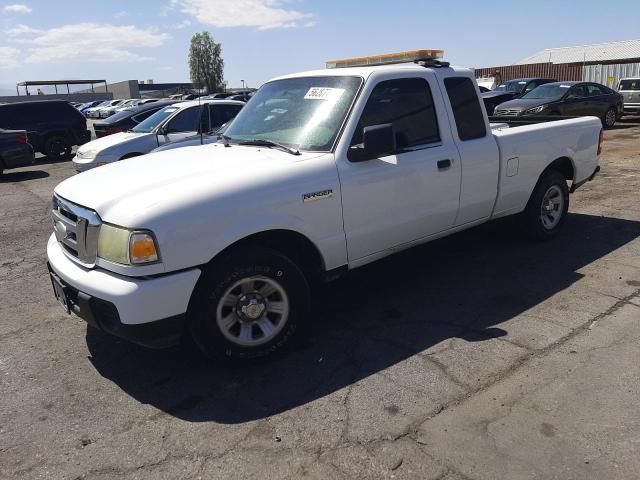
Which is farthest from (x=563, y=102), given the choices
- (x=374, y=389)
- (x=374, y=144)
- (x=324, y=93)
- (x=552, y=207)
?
(x=374, y=389)

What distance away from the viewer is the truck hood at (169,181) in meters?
3.29

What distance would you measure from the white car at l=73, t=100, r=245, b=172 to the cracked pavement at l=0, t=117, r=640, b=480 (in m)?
5.31

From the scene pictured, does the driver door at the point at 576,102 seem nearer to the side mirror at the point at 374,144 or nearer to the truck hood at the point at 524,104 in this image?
the truck hood at the point at 524,104

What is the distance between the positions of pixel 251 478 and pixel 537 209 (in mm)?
4399

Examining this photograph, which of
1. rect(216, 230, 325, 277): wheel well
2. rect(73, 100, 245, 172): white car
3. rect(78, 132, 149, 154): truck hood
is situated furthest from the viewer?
rect(78, 132, 149, 154): truck hood

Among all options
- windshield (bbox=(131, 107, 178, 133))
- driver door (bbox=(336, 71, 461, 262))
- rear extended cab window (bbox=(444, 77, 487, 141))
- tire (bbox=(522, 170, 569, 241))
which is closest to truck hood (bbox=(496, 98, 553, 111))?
windshield (bbox=(131, 107, 178, 133))

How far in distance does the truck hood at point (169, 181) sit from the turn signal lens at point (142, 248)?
66mm

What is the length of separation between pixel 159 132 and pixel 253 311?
25.5ft

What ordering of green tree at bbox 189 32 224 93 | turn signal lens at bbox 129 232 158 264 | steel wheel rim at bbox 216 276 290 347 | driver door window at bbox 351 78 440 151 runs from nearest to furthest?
1. turn signal lens at bbox 129 232 158 264
2. steel wheel rim at bbox 216 276 290 347
3. driver door window at bbox 351 78 440 151
4. green tree at bbox 189 32 224 93

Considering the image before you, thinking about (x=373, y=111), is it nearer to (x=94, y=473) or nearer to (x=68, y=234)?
(x=68, y=234)

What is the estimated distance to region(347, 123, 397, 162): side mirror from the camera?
3.84 m

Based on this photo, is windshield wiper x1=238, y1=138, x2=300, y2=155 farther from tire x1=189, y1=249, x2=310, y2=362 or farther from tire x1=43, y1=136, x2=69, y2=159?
tire x1=43, y1=136, x2=69, y2=159

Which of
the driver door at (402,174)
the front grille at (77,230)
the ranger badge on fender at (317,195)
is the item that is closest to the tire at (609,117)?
the driver door at (402,174)

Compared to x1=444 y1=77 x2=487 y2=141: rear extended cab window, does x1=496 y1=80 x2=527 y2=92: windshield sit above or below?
above
